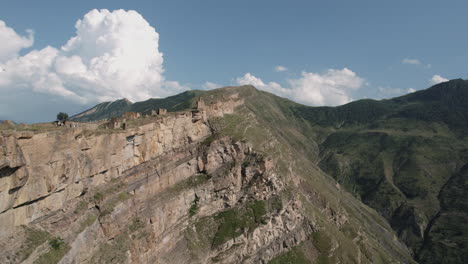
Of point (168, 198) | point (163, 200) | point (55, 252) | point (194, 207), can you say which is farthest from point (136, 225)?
point (194, 207)

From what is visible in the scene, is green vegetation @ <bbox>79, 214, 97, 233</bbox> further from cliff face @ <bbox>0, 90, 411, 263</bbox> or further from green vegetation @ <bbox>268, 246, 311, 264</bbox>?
green vegetation @ <bbox>268, 246, 311, 264</bbox>

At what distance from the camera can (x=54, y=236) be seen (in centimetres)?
4894

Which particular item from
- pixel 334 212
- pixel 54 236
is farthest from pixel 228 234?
pixel 334 212

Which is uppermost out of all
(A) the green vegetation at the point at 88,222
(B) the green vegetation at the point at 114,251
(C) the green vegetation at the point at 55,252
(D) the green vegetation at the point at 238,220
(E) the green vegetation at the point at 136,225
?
(A) the green vegetation at the point at 88,222

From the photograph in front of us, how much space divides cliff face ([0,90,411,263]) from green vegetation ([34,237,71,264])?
0.17 metres

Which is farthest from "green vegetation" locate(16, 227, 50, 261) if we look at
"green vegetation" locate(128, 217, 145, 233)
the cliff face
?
"green vegetation" locate(128, 217, 145, 233)

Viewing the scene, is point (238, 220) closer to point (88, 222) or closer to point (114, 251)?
point (114, 251)

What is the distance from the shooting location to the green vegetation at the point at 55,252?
45875 millimetres

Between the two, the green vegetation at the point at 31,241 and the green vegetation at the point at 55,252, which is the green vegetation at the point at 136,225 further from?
the green vegetation at the point at 31,241

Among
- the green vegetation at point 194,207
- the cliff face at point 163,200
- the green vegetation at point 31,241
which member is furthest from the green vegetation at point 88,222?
the green vegetation at point 194,207

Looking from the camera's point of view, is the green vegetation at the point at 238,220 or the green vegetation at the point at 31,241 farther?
the green vegetation at the point at 238,220

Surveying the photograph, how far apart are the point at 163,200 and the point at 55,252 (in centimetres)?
3223

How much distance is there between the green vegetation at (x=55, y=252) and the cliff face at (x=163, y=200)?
0.17m

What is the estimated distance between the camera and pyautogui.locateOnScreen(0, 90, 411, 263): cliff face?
150 feet
